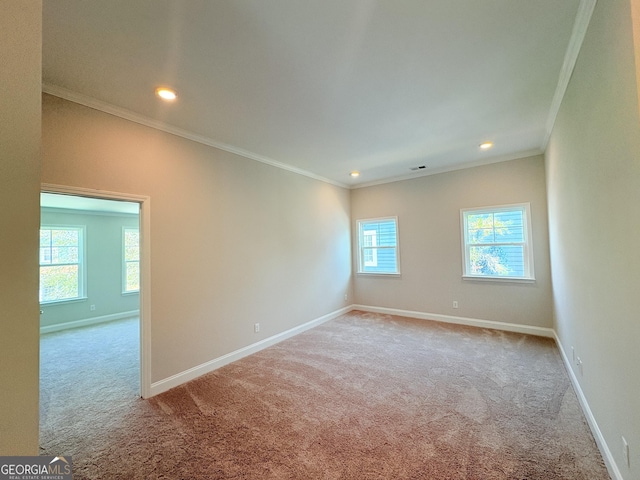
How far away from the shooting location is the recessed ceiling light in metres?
2.28

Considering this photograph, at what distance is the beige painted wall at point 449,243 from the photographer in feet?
Answer: 13.4

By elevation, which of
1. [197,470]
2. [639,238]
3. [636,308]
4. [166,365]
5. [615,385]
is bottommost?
[197,470]

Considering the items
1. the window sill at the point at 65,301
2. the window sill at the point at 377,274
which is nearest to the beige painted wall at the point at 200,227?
the window sill at the point at 377,274

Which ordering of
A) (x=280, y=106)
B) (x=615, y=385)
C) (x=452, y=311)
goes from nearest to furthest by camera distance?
(x=615, y=385) → (x=280, y=106) → (x=452, y=311)

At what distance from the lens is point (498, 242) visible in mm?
4461

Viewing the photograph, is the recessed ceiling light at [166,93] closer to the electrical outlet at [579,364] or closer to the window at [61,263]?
the electrical outlet at [579,364]

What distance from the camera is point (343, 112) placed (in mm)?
2746

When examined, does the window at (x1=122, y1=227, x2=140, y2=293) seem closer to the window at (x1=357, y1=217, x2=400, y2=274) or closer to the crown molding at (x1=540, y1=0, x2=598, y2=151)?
the window at (x1=357, y1=217, x2=400, y2=274)

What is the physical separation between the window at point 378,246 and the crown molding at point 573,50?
3077mm

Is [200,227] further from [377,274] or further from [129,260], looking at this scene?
[129,260]

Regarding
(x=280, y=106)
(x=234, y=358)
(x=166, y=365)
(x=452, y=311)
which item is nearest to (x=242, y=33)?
(x=280, y=106)

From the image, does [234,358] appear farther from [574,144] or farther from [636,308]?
[574,144]

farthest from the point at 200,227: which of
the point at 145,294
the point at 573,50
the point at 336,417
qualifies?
the point at 573,50

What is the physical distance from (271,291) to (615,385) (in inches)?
137
